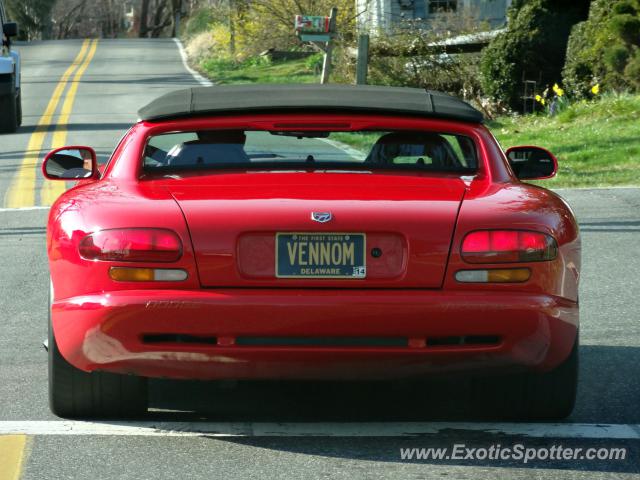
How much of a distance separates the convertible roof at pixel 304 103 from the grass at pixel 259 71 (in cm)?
2768

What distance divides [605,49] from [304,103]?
54.2ft

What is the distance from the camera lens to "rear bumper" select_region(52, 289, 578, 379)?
467 cm

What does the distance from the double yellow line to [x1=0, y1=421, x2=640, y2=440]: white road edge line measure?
7.99 metres

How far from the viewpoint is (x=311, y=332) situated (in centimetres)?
468

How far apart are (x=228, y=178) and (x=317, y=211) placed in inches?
23.1

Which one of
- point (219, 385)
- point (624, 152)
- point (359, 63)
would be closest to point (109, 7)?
point (359, 63)

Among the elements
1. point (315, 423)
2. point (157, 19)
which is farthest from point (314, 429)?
point (157, 19)

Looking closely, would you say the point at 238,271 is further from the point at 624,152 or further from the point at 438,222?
the point at 624,152

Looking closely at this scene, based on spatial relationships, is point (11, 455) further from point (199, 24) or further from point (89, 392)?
point (199, 24)

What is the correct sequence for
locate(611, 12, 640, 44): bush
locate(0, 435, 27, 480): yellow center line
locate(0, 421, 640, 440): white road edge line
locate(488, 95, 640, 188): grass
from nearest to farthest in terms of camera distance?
locate(0, 435, 27, 480): yellow center line < locate(0, 421, 640, 440): white road edge line < locate(488, 95, 640, 188): grass < locate(611, 12, 640, 44): bush

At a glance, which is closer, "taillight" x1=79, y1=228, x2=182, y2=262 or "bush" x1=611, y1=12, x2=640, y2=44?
"taillight" x1=79, y1=228, x2=182, y2=262

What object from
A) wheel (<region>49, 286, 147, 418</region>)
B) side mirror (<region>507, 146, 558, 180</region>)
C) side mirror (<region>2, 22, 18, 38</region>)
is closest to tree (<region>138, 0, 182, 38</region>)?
side mirror (<region>2, 22, 18, 38</region>)

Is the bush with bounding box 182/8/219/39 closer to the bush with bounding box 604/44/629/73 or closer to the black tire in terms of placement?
the black tire

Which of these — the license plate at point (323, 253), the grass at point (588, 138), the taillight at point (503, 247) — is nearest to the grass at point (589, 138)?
the grass at point (588, 138)
